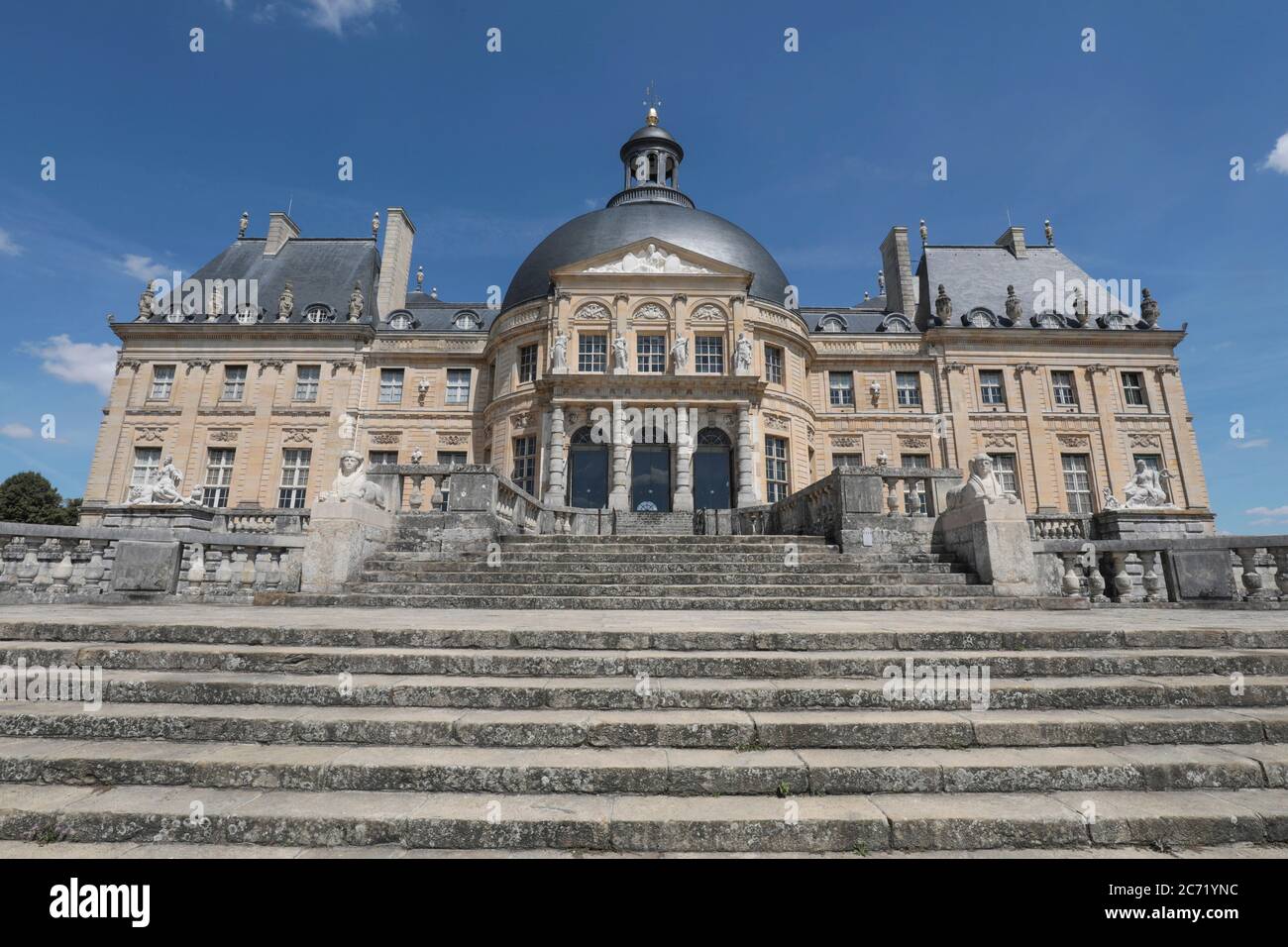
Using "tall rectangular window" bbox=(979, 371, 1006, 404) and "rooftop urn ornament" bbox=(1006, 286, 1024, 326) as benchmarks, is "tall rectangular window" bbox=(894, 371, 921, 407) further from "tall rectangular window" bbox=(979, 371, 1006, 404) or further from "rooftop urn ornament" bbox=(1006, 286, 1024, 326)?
"rooftop urn ornament" bbox=(1006, 286, 1024, 326)

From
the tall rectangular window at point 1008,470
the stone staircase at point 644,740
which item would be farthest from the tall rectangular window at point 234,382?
the tall rectangular window at point 1008,470

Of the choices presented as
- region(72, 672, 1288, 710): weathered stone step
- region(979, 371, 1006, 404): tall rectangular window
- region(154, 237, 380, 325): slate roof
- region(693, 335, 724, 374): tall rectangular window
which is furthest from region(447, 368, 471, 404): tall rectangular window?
region(72, 672, 1288, 710): weathered stone step

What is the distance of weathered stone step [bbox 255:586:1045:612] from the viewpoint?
7.70 m

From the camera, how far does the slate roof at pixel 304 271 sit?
3034cm

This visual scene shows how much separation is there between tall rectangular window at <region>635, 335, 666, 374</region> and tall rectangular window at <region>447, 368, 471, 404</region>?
9.21 meters

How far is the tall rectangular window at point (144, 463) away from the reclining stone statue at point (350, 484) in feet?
80.2

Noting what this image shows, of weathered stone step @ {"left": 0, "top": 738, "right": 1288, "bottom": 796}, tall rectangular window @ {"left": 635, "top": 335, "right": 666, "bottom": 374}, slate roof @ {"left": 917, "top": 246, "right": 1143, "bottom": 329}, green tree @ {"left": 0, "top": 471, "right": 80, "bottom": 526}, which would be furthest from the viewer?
green tree @ {"left": 0, "top": 471, "right": 80, "bottom": 526}

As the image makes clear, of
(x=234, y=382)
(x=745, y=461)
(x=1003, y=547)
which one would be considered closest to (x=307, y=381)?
(x=234, y=382)

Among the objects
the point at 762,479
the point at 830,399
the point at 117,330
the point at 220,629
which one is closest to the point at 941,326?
the point at 830,399

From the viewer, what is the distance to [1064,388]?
28703mm

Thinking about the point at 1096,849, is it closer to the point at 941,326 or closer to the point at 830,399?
the point at 830,399

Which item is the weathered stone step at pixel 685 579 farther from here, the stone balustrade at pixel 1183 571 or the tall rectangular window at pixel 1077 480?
the tall rectangular window at pixel 1077 480

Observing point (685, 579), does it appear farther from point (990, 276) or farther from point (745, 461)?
point (990, 276)

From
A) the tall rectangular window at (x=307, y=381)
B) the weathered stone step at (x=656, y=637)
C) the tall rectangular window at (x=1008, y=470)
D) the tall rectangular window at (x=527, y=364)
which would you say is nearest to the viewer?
the weathered stone step at (x=656, y=637)
